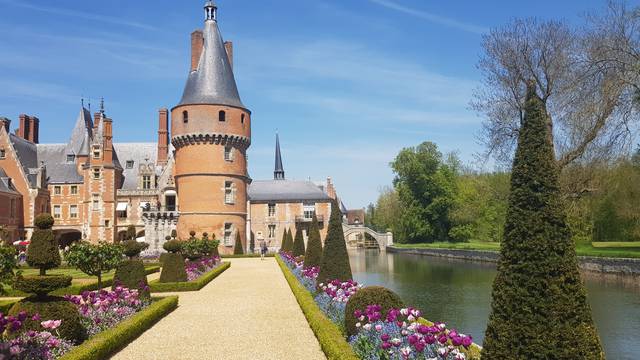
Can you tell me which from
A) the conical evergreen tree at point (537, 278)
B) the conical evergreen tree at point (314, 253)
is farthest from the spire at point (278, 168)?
the conical evergreen tree at point (537, 278)

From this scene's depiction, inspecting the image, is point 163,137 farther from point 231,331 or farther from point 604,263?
point 231,331

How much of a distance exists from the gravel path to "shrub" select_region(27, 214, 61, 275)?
5.87ft

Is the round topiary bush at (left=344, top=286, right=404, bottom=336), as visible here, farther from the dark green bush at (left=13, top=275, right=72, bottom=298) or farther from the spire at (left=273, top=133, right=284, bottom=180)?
the spire at (left=273, top=133, right=284, bottom=180)

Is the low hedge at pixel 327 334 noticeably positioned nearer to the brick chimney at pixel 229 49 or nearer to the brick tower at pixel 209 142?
the brick tower at pixel 209 142

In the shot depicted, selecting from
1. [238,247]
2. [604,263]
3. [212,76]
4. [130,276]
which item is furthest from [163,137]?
[130,276]

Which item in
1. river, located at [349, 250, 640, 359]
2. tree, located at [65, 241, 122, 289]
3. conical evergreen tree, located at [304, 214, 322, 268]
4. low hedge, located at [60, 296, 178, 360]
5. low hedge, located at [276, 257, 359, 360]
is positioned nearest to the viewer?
A: low hedge, located at [276, 257, 359, 360]

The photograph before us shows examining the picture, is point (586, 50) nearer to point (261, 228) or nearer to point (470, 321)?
point (470, 321)

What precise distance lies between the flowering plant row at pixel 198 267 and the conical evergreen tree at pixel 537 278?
46.2ft

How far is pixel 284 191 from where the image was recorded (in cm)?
4844

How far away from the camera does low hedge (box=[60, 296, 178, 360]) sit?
24.0ft

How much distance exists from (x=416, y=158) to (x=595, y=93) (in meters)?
32.2

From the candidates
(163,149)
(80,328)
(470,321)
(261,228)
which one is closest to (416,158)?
(261,228)

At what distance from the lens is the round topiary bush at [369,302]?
8.01m

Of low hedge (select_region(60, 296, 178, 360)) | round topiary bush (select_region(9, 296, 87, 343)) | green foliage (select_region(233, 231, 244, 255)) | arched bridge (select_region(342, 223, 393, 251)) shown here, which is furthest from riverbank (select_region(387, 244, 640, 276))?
round topiary bush (select_region(9, 296, 87, 343))
